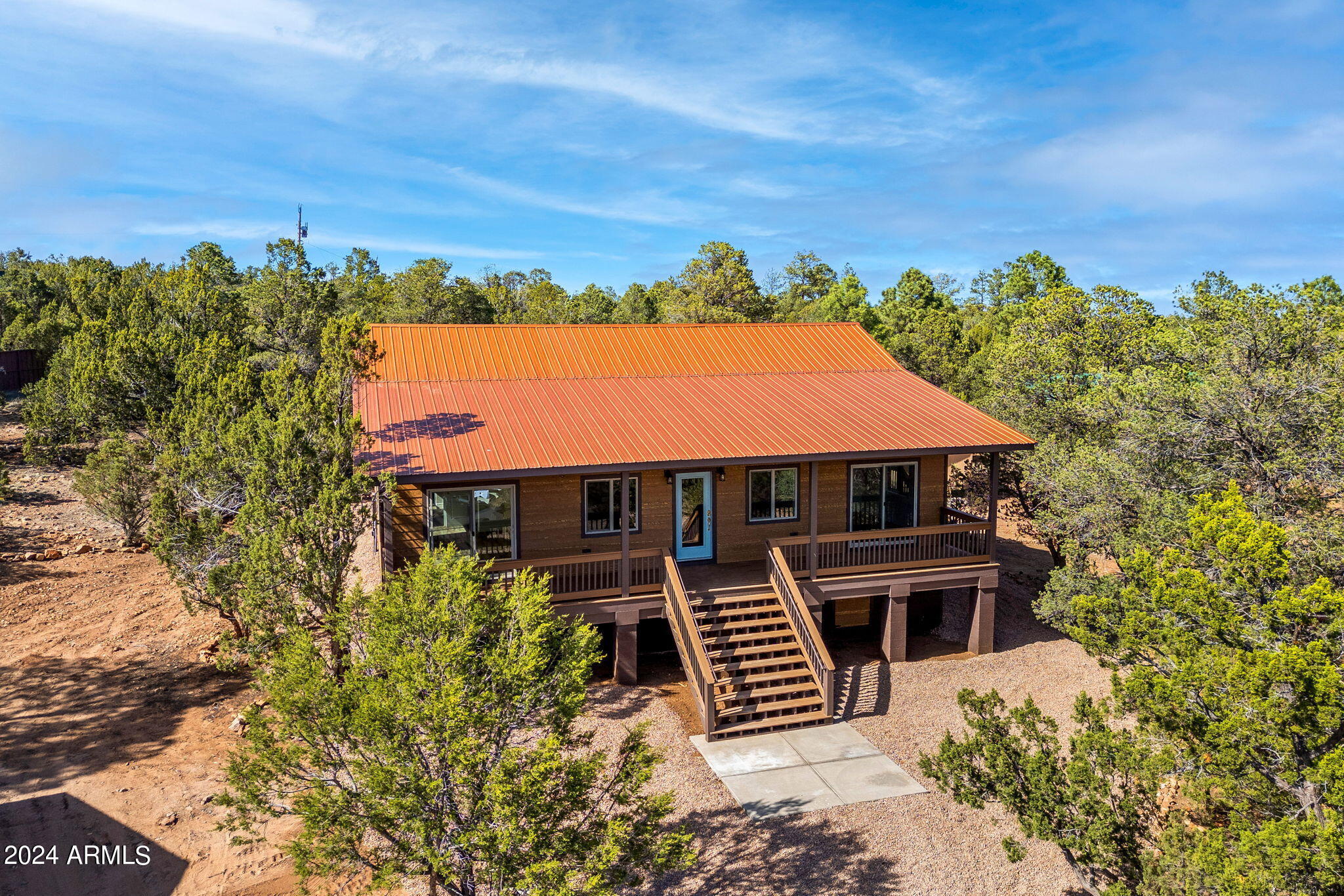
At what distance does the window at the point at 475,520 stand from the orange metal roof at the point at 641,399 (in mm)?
1212

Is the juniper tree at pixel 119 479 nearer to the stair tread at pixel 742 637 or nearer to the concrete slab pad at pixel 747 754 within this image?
the stair tread at pixel 742 637

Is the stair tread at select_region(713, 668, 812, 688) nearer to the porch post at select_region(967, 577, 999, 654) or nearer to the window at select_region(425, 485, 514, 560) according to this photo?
the window at select_region(425, 485, 514, 560)

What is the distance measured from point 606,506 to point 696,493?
6.11 feet

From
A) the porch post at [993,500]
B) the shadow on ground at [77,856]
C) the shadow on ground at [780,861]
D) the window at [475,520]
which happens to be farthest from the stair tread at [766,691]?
the shadow on ground at [77,856]

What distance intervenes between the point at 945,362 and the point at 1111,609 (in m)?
26.8

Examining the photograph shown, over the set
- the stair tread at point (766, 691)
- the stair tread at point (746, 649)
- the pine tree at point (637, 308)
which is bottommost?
the stair tread at point (766, 691)

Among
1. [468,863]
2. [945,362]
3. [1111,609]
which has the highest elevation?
[945,362]

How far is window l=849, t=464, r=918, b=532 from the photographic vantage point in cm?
1712

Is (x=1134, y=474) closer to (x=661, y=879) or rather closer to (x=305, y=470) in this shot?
(x=661, y=879)

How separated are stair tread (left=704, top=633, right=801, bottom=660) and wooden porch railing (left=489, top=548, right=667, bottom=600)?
174 centimetres

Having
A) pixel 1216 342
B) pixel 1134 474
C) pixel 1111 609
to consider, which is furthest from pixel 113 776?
pixel 1216 342

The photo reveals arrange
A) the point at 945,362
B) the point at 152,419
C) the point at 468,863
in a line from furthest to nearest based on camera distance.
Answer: the point at 945,362 → the point at 152,419 → the point at 468,863

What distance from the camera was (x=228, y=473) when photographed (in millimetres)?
12828

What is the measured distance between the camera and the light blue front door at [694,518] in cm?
1602
